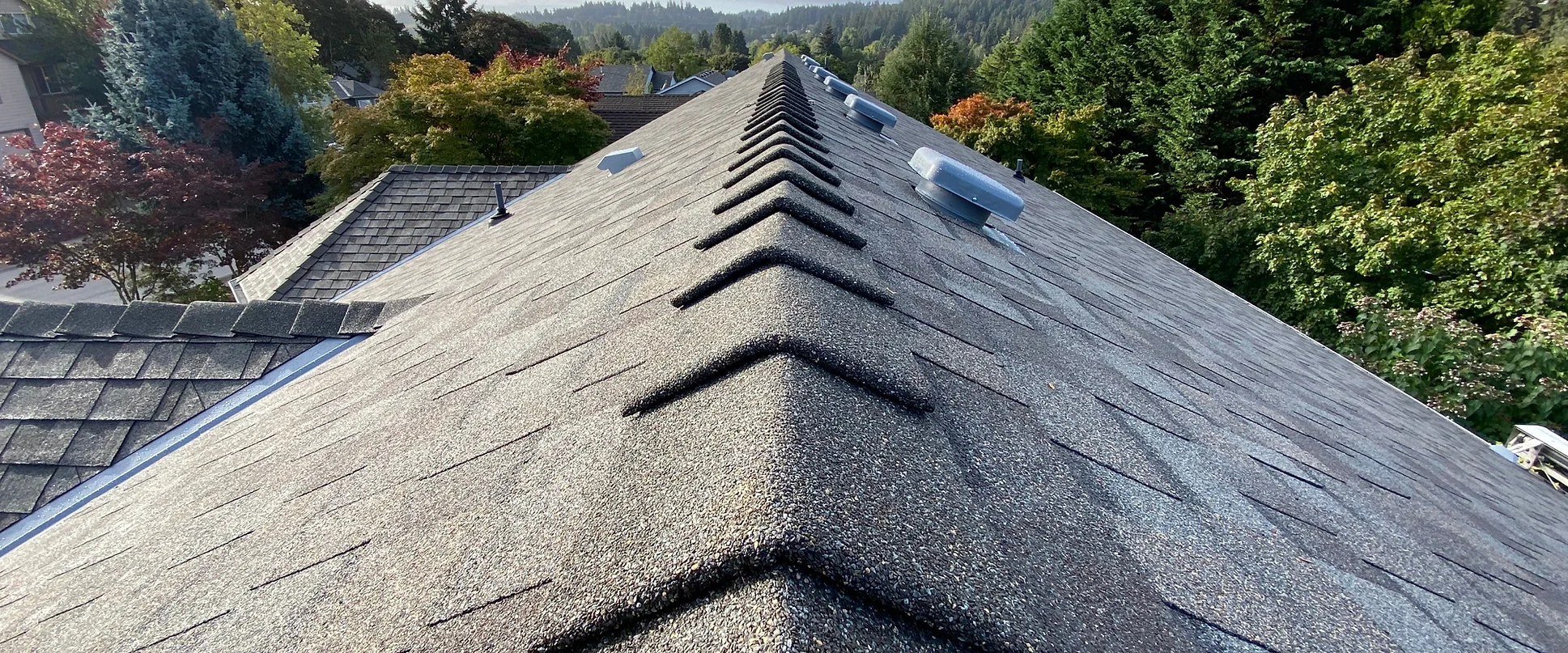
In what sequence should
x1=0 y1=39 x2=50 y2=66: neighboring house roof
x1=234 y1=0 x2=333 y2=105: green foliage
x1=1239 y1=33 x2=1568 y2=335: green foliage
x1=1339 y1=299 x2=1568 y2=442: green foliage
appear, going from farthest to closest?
x1=0 y1=39 x2=50 y2=66: neighboring house roof
x1=234 y1=0 x2=333 y2=105: green foliage
x1=1239 y1=33 x2=1568 y2=335: green foliage
x1=1339 y1=299 x2=1568 y2=442: green foliage

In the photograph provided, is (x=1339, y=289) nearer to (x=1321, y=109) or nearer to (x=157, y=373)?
(x=1321, y=109)

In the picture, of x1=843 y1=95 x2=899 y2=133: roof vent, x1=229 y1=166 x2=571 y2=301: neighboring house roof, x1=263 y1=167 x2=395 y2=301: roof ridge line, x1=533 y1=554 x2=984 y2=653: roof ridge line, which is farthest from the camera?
x1=229 y1=166 x2=571 y2=301: neighboring house roof

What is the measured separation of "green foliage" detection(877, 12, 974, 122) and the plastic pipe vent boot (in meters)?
32.6

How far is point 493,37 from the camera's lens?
44062 mm

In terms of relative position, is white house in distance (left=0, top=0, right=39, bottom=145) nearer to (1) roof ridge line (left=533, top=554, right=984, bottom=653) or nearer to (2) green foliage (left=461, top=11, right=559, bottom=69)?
(2) green foliage (left=461, top=11, right=559, bottom=69)

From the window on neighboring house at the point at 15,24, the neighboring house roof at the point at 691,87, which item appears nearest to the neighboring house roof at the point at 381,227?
the window on neighboring house at the point at 15,24

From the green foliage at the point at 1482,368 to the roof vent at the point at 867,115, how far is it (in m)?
10.0

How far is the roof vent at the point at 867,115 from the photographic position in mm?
6387

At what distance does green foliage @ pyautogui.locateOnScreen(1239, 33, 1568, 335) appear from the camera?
11.0 metres

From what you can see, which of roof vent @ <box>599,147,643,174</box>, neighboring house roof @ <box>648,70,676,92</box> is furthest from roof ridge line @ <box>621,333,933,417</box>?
neighboring house roof @ <box>648,70,676,92</box>

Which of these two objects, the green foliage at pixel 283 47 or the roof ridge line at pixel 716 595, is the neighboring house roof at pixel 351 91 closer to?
the green foliage at pixel 283 47

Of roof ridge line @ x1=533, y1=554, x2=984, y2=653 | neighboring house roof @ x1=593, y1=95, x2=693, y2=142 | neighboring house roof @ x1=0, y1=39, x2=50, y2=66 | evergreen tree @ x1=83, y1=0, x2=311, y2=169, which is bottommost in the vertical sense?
neighboring house roof @ x1=0, y1=39, x2=50, y2=66

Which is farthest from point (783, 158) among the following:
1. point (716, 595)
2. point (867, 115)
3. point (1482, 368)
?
point (1482, 368)

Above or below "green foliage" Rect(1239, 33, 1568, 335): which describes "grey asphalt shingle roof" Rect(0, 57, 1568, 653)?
below
